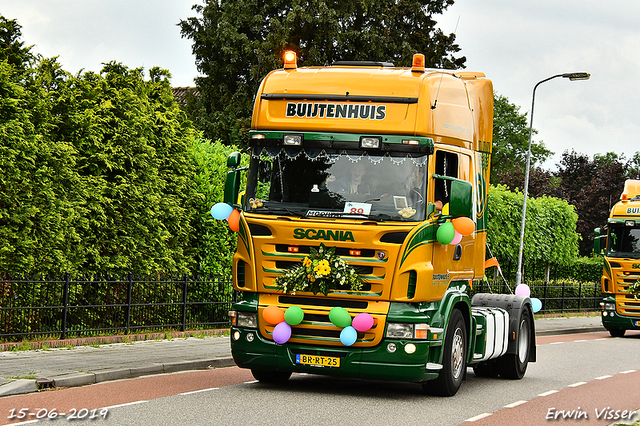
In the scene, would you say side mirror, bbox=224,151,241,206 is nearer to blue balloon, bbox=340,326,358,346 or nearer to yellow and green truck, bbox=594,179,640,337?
blue balloon, bbox=340,326,358,346

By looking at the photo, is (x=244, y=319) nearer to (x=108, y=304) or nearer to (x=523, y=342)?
(x=523, y=342)

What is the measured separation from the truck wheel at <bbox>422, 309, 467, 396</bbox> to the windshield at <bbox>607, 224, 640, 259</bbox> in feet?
51.4

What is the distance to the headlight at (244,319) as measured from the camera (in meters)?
10.6

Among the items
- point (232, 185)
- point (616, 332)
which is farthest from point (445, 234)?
point (616, 332)

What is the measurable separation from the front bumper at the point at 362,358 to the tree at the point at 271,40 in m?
23.8

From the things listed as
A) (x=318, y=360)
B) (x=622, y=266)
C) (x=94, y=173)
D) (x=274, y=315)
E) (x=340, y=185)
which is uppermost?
(x=94, y=173)

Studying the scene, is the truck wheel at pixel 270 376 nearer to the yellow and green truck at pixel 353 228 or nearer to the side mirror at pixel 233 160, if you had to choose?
the yellow and green truck at pixel 353 228

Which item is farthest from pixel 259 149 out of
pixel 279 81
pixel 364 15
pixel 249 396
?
pixel 364 15

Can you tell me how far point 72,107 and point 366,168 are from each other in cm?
748

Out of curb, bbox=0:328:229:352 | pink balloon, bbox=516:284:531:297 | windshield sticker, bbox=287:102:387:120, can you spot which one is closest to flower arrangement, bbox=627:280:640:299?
pink balloon, bbox=516:284:531:297

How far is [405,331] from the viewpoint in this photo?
10047 mm

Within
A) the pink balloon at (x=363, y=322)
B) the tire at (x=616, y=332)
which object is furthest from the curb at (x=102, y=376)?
the tire at (x=616, y=332)

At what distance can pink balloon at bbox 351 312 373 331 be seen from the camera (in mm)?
10000

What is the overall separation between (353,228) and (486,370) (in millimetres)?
5410
